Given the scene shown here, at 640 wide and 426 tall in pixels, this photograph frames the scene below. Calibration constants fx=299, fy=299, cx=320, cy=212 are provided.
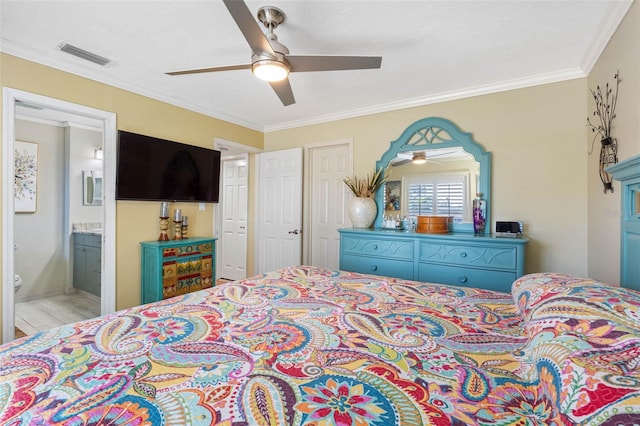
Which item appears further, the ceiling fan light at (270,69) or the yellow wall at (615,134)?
the ceiling fan light at (270,69)

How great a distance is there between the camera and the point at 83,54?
2451 millimetres

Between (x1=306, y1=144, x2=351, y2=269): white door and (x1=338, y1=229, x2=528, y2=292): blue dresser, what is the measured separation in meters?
0.69

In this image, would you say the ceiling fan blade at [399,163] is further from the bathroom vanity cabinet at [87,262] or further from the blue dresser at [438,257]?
the bathroom vanity cabinet at [87,262]

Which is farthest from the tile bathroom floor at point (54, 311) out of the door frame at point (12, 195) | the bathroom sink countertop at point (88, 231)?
the bathroom sink countertop at point (88, 231)

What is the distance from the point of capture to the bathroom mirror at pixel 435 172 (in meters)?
3.12

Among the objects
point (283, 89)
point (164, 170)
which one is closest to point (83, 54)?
point (164, 170)

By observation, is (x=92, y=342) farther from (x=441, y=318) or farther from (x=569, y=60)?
(x=569, y=60)

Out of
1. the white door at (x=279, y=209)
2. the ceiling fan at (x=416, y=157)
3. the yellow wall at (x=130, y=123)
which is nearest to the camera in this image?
the yellow wall at (x=130, y=123)

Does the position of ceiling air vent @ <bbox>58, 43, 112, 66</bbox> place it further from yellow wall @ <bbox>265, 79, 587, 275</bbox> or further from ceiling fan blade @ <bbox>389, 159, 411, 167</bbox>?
yellow wall @ <bbox>265, 79, 587, 275</bbox>

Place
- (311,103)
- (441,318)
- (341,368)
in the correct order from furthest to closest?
(311,103), (441,318), (341,368)

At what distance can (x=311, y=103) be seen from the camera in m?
3.57

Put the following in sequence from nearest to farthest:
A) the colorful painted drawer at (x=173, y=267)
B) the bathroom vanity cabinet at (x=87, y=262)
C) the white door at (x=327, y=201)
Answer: the colorful painted drawer at (x=173, y=267), the bathroom vanity cabinet at (x=87, y=262), the white door at (x=327, y=201)

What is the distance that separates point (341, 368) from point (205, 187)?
3282 millimetres

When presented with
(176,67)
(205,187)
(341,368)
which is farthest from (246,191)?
(341,368)
